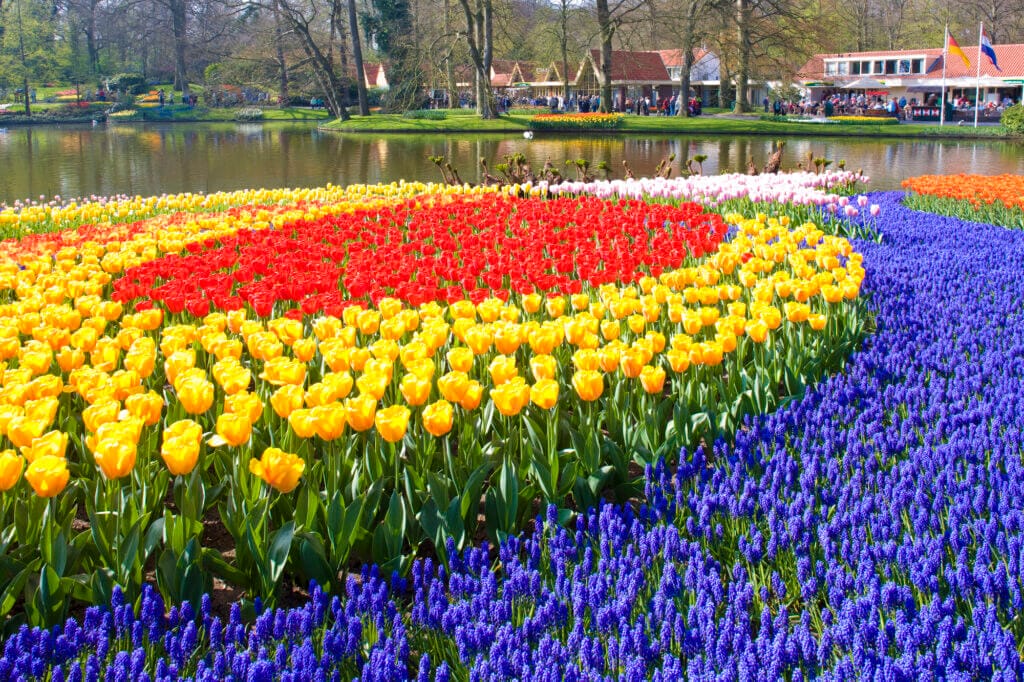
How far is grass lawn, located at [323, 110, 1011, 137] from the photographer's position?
35.2 m

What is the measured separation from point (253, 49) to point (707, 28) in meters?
28.1

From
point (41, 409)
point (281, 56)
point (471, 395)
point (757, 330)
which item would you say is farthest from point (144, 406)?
point (281, 56)

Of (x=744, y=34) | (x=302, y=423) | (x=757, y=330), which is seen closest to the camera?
(x=302, y=423)

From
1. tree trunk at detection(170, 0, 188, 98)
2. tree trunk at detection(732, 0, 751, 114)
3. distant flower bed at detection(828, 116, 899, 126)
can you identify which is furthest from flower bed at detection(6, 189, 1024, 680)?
tree trunk at detection(170, 0, 188, 98)

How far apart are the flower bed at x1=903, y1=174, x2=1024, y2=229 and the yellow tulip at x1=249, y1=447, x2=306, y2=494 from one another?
9.29 meters

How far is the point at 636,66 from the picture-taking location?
2436 inches

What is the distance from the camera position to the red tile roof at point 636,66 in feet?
199

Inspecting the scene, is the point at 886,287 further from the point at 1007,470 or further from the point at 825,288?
the point at 1007,470

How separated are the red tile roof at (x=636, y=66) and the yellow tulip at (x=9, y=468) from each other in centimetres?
6013

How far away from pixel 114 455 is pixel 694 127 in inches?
1471

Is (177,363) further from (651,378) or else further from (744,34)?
(744,34)

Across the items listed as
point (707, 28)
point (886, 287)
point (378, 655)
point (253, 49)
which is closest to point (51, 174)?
point (886, 287)

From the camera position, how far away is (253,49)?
53.6 meters

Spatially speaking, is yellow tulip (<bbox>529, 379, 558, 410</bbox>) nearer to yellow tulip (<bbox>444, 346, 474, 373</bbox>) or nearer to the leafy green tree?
yellow tulip (<bbox>444, 346, 474, 373</bbox>)
